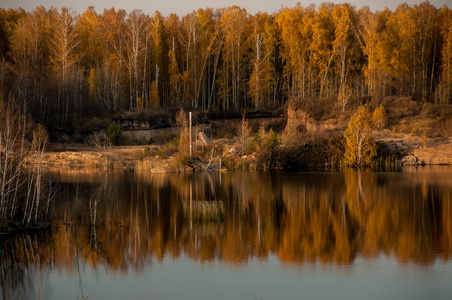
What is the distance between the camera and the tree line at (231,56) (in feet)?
151

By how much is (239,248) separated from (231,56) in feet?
142

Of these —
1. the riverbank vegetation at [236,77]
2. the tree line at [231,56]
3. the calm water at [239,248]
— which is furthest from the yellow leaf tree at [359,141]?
the calm water at [239,248]

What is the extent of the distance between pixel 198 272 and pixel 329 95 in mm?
39687

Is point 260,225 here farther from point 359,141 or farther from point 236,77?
point 236,77

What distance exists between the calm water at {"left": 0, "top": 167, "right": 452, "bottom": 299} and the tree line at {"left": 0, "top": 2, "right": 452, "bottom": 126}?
88.4ft

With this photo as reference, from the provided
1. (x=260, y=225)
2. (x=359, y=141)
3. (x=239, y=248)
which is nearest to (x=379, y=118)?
(x=359, y=141)

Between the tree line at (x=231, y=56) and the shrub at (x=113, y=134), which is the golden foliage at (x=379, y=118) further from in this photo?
the shrub at (x=113, y=134)

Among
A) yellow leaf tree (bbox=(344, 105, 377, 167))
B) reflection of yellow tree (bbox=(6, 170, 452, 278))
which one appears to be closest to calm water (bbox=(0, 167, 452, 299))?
reflection of yellow tree (bbox=(6, 170, 452, 278))

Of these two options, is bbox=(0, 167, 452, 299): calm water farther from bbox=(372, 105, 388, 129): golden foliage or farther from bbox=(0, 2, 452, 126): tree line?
bbox=(0, 2, 452, 126): tree line

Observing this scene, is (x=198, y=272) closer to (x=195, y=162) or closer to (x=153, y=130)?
(x=195, y=162)

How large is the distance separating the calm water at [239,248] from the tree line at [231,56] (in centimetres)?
2695

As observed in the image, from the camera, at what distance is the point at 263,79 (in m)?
49.3

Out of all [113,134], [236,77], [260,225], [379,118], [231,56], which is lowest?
[260,225]

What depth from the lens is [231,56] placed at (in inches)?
2071
